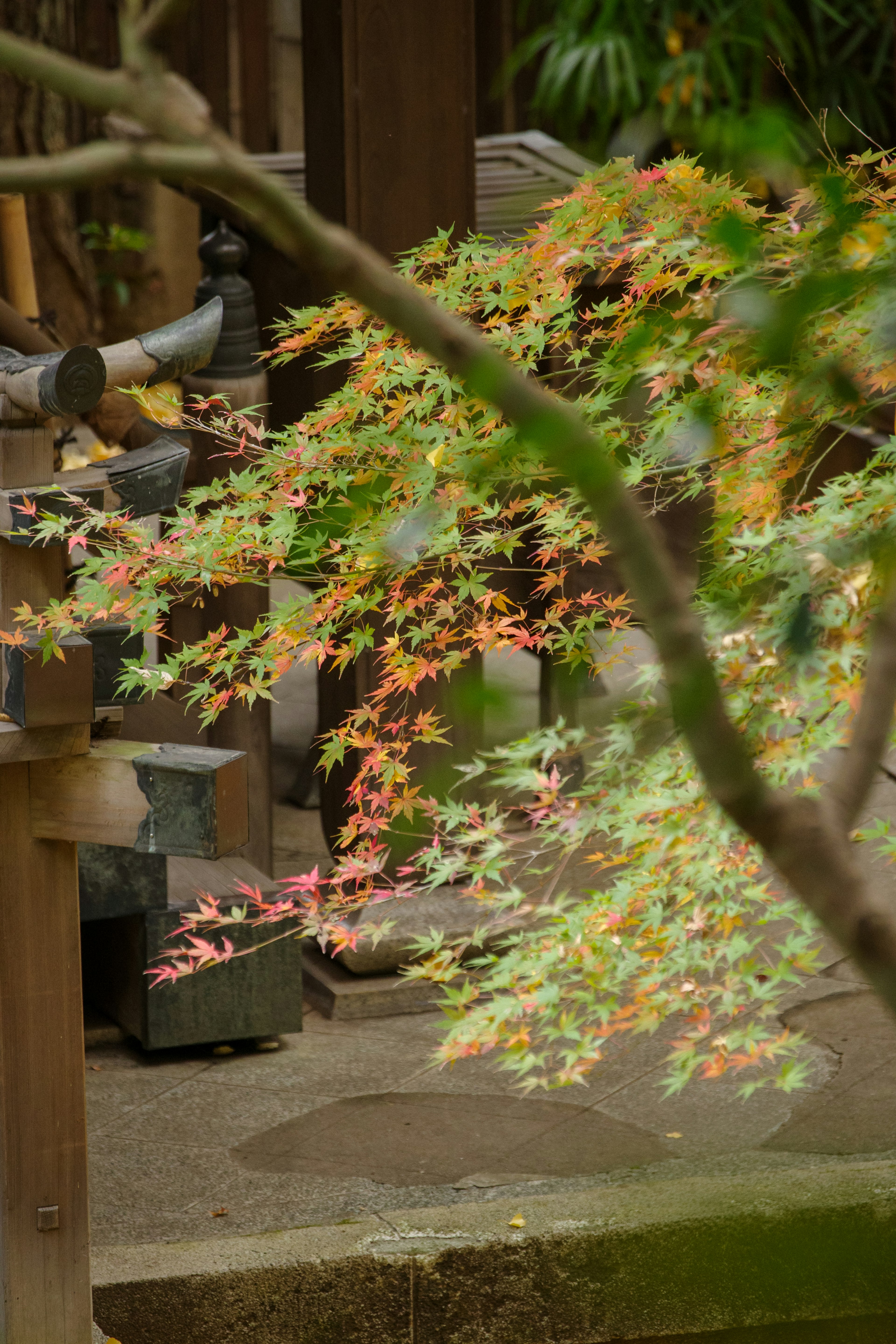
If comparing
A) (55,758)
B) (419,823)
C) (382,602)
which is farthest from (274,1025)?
(55,758)

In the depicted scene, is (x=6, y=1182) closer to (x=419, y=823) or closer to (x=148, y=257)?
(x=419, y=823)

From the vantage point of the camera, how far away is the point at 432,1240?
3326mm

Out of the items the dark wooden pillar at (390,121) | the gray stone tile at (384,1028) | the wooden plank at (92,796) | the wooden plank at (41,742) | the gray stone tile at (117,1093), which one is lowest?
the gray stone tile at (117,1093)

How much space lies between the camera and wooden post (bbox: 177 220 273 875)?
16.2ft

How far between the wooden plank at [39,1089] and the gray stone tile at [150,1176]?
65 centimetres

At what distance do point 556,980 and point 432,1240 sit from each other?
632 mm

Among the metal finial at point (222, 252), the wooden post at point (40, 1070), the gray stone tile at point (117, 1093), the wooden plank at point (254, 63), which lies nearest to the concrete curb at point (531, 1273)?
the wooden post at point (40, 1070)

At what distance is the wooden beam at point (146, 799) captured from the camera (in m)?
2.71

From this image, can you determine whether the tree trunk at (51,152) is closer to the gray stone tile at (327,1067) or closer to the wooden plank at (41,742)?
the gray stone tile at (327,1067)

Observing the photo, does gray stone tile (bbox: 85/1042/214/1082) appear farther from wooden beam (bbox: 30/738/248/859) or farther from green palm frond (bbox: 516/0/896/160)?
green palm frond (bbox: 516/0/896/160)

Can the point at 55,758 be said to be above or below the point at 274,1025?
above

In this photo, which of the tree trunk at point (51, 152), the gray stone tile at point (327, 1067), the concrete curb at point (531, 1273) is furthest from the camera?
the tree trunk at point (51, 152)

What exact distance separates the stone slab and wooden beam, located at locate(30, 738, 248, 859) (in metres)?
2.04

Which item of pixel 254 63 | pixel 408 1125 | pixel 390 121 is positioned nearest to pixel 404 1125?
pixel 408 1125
